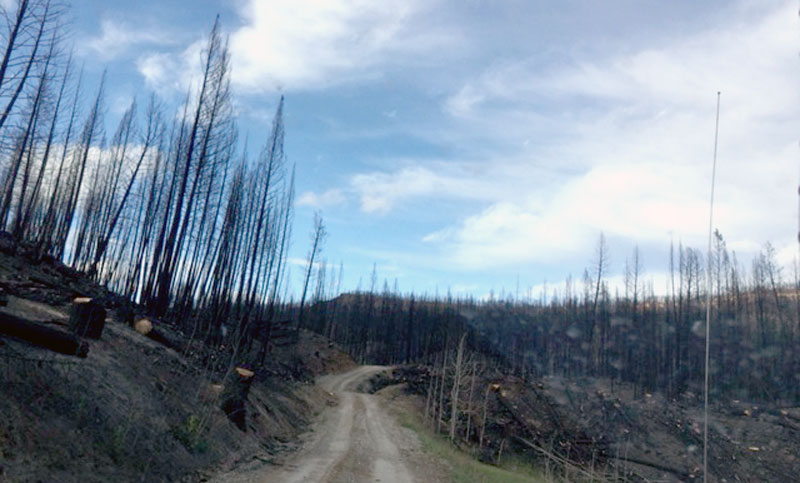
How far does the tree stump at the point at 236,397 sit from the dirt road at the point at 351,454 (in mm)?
2087

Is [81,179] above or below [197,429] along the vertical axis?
above

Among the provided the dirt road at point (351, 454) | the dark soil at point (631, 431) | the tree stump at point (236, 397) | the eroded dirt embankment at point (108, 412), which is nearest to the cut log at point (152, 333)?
the eroded dirt embankment at point (108, 412)

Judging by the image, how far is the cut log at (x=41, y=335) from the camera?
9.38 metres

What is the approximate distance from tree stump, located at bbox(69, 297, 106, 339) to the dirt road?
5.28 metres

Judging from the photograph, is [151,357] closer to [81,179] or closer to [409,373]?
[81,179]

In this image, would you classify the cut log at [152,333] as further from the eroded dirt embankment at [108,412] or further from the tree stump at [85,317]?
the tree stump at [85,317]

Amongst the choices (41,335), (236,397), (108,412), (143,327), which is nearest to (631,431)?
(236,397)

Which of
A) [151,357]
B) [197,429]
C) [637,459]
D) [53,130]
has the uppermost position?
[53,130]

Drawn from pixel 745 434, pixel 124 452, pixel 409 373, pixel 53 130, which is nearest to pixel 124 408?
pixel 124 452

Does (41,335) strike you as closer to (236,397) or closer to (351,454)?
(236,397)

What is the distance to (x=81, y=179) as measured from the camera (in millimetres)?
32188

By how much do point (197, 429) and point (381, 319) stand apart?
77.9 meters

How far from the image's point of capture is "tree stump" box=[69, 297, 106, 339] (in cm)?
1247

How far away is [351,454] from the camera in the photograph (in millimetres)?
16219
